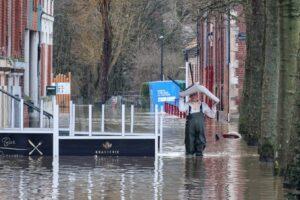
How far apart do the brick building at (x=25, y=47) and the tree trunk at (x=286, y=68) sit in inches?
448

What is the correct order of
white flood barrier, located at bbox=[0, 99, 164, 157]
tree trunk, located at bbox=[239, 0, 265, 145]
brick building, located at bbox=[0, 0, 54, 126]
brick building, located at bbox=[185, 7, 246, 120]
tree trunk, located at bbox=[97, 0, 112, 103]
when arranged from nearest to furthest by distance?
white flood barrier, located at bbox=[0, 99, 164, 157]
tree trunk, located at bbox=[239, 0, 265, 145]
brick building, located at bbox=[0, 0, 54, 126]
tree trunk, located at bbox=[97, 0, 112, 103]
brick building, located at bbox=[185, 7, 246, 120]

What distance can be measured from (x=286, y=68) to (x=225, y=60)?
36.7m

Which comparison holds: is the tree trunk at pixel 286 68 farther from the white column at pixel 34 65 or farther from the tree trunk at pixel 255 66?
the white column at pixel 34 65

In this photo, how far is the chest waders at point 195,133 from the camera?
1055 inches

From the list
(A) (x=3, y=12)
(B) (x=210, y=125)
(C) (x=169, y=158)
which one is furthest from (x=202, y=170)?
(B) (x=210, y=125)

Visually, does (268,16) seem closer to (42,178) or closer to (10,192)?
Result: (42,178)

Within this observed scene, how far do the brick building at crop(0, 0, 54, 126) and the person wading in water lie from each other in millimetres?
5651

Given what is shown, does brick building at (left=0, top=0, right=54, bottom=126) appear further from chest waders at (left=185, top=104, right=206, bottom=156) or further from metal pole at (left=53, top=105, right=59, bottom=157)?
chest waders at (left=185, top=104, right=206, bottom=156)

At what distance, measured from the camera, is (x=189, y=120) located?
26797mm

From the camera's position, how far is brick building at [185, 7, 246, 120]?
52.0 metres

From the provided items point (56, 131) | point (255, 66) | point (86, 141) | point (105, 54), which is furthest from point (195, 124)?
point (105, 54)

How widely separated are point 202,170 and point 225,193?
4.88 m

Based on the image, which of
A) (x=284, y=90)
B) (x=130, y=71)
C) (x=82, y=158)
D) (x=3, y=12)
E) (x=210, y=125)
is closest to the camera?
(x=284, y=90)

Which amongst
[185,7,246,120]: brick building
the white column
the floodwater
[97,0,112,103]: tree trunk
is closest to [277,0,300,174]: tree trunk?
the floodwater
